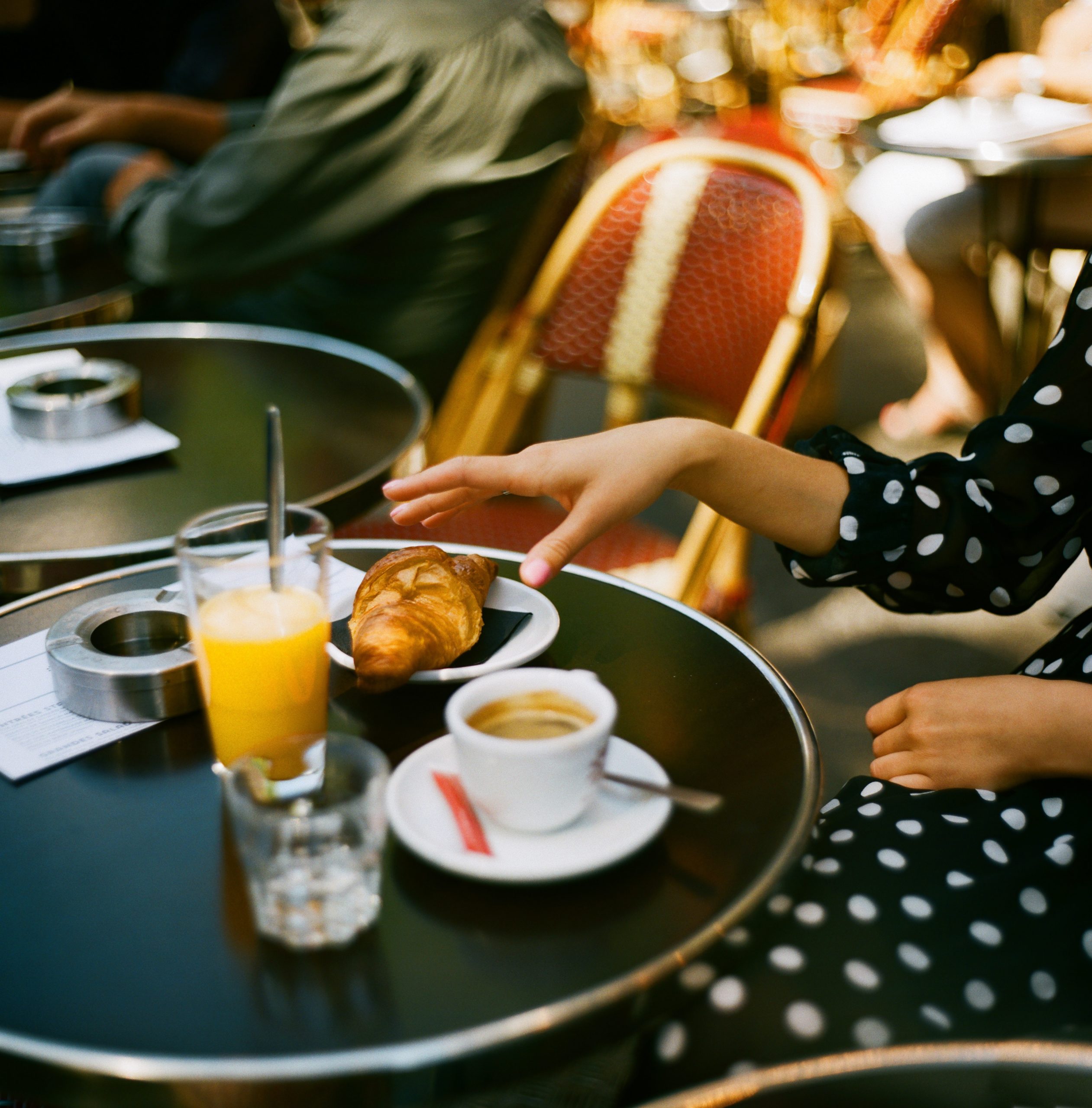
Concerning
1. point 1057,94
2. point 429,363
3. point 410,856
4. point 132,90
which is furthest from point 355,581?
point 132,90

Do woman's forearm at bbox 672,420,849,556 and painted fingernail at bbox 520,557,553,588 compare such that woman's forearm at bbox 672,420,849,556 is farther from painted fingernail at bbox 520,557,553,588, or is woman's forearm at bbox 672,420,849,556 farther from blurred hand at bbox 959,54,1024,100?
blurred hand at bbox 959,54,1024,100

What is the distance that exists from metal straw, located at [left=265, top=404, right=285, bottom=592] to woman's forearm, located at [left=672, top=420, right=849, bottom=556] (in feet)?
1.34

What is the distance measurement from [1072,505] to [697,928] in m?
0.67

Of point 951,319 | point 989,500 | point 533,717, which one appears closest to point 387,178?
point 989,500

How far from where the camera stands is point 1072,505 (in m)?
1.07

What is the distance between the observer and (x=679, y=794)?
0.70 meters

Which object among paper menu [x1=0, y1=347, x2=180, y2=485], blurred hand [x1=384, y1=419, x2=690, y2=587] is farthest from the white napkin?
paper menu [x1=0, y1=347, x2=180, y2=485]

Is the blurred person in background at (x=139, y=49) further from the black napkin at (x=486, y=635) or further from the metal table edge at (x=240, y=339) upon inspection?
the black napkin at (x=486, y=635)

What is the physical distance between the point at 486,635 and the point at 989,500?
1.72ft

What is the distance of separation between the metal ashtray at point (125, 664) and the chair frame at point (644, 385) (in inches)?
28.6

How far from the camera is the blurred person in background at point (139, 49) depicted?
3.24 m

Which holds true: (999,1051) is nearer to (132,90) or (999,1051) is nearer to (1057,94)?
(1057,94)

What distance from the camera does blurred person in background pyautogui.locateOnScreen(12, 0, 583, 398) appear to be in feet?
6.58

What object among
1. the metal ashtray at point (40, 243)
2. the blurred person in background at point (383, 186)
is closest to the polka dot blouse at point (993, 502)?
the blurred person in background at point (383, 186)
